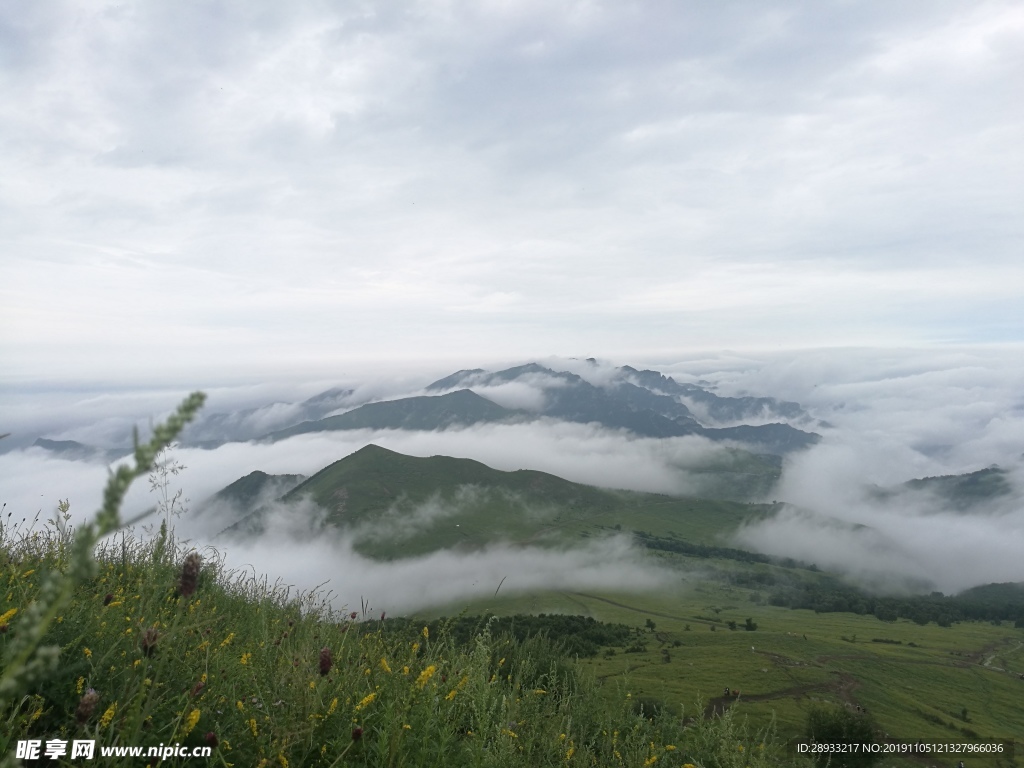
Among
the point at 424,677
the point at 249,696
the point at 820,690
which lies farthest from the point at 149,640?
the point at 820,690

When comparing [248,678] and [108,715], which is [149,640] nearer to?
[108,715]

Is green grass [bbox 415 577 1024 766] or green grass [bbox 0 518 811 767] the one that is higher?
green grass [bbox 0 518 811 767]

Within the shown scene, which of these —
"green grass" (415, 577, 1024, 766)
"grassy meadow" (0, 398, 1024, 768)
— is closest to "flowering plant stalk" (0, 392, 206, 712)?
"grassy meadow" (0, 398, 1024, 768)

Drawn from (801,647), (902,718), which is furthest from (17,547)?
(801,647)

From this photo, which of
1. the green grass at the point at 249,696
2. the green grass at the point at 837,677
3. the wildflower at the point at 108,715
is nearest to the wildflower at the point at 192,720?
the green grass at the point at 249,696

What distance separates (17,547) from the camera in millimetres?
8398

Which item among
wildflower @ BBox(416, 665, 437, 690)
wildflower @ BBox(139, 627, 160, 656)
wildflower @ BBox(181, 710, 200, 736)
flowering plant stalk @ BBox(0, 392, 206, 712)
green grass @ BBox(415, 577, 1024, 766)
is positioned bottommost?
green grass @ BBox(415, 577, 1024, 766)

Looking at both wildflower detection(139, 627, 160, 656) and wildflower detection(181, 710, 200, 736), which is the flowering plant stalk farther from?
wildflower detection(181, 710, 200, 736)

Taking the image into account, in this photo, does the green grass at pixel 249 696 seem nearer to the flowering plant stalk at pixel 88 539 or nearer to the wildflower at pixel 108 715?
the wildflower at pixel 108 715

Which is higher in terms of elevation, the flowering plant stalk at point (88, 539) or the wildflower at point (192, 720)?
the flowering plant stalk at point (88, 539)

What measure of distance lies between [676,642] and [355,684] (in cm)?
18642

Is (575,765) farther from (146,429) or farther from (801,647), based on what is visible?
(801,647)

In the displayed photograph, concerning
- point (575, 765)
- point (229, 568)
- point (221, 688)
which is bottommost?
point (575, 765)

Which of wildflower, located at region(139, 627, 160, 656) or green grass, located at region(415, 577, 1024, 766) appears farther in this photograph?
green grass, located at region(415, 577, 1024, 766)
